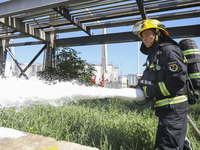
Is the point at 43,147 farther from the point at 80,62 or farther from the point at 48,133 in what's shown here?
the point at 80,62

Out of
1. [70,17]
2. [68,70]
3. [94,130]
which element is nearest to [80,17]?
[70,17]

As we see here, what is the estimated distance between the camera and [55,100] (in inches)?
65.8

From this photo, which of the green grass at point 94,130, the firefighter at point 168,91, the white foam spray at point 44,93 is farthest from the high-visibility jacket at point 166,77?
the green grass at point 94,130

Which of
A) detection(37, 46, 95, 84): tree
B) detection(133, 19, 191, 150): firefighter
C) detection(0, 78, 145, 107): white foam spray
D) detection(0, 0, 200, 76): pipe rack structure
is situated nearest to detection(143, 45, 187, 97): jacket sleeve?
detection(133, 19, 191, 150): firefighter

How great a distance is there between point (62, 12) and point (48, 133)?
3938 mm

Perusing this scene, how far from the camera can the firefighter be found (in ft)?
4.86

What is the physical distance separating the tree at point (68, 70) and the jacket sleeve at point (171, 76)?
5.48 m

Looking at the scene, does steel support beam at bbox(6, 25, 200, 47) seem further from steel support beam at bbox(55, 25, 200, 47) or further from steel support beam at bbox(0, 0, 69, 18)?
steel support beam at bbox(0, 0, 69, 18)

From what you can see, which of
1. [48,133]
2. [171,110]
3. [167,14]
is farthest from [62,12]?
[171,110]

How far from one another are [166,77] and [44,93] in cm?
126

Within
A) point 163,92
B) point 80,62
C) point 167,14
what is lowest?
point 163,92

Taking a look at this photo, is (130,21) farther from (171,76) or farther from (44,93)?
(44,93)

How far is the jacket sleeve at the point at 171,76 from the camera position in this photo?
146cm

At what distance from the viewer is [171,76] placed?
1474 millimetres
